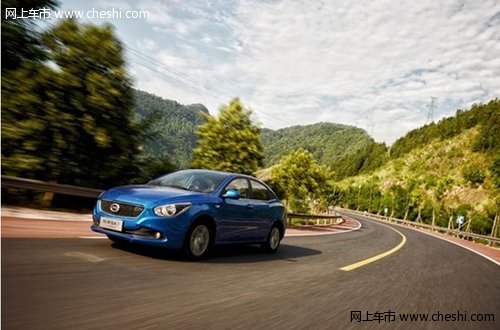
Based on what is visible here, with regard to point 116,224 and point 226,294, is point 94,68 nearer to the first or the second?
point 116,224

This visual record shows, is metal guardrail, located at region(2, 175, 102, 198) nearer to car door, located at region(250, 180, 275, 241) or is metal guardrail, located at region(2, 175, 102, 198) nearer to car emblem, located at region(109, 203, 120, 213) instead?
car emblem, located at region(109, 203, 120, 213)

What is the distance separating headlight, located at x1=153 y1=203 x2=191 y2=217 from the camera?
6.09 meters

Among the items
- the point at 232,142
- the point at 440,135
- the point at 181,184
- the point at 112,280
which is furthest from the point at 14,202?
the point at 440,135

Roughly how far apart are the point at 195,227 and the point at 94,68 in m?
9.17

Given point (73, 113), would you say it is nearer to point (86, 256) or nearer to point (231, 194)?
point (231, 194)

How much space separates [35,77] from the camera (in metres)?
12.3

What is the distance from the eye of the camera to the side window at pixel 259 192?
8.66m

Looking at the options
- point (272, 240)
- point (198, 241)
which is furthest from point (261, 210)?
point (198, 241)

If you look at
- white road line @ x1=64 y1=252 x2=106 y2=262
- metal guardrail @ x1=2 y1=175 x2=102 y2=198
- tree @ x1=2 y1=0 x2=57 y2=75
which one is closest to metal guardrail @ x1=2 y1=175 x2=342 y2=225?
metal guardrail @ x1=2 y1=175 x2=102 y2=198

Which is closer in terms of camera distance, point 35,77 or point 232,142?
point 35,77

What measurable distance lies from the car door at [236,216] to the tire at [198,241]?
266mm

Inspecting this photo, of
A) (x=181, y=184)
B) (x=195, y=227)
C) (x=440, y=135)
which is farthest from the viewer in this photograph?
(x=440, y=135)

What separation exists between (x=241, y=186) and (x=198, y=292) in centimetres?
367

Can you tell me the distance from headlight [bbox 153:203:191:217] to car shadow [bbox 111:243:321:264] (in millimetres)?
755
